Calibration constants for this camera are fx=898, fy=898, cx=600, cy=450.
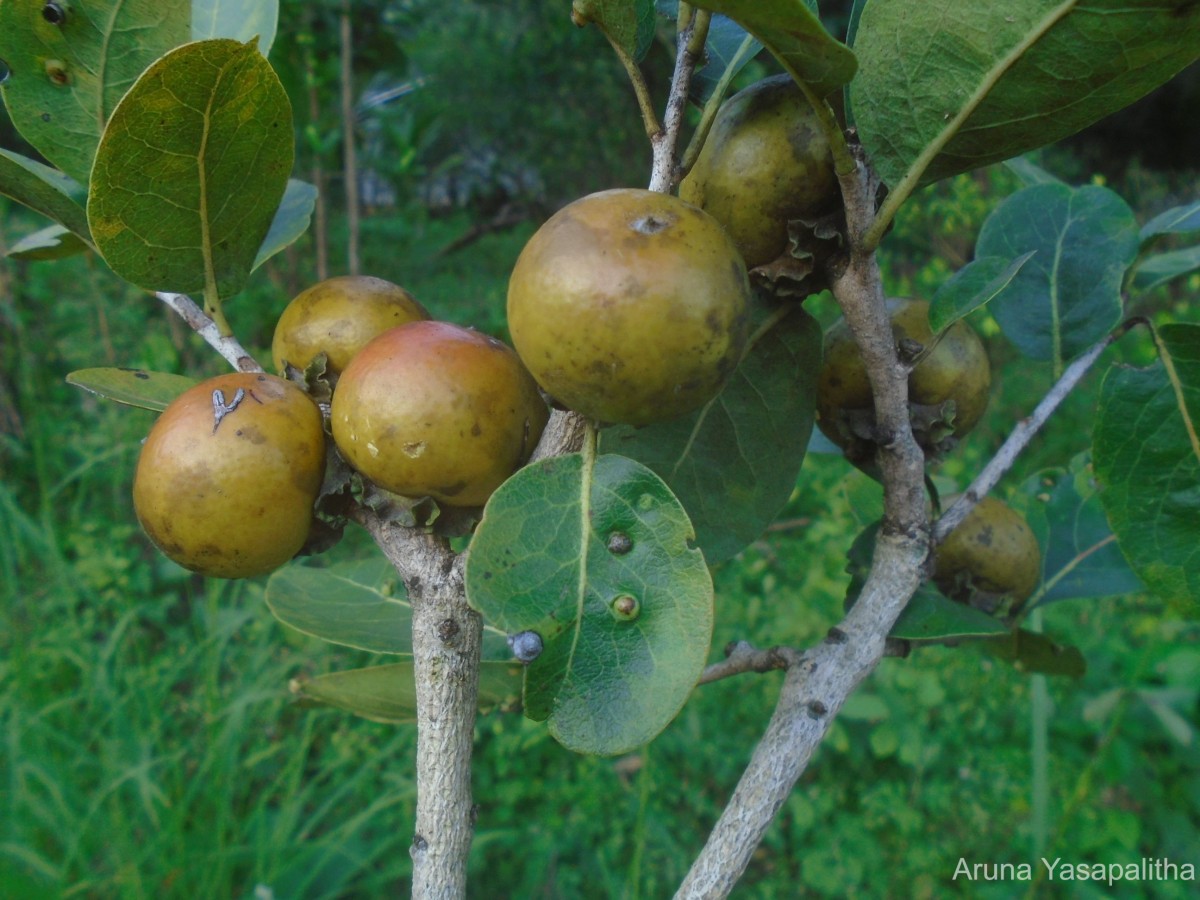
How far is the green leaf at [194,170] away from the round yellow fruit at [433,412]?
21 cm

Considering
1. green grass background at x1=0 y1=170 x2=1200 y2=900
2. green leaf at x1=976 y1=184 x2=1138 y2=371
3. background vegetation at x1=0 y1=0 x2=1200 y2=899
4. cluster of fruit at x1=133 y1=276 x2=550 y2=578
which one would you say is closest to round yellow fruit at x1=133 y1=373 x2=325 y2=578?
cluster of fruit at x1=133 y1=276 x2=550 y2=578

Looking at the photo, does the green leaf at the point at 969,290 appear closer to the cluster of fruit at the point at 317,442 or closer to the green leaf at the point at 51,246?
the cluster of fruit at the point at 317,442

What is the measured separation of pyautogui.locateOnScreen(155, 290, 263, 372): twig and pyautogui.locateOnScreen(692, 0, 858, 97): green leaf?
1.62ft

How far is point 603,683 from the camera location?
2.15 ft

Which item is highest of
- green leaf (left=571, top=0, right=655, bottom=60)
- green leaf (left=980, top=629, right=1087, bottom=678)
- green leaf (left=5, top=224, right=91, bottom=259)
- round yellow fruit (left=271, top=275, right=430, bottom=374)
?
green leaf (left=571, top=0, right=655, bottom=60)

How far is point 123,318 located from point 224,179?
4567mm

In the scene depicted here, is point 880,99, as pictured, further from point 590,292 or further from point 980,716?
point 980,716

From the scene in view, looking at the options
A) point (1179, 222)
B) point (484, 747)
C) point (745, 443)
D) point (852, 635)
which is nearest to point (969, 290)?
point (745, 443)

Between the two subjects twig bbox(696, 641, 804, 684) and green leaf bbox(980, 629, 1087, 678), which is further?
green leaf bbox(980, 629, 1087, 678)

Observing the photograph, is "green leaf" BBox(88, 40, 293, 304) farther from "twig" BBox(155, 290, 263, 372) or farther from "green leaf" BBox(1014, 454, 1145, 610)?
"green leaf" BBox(1014, 454, 1145, 610)

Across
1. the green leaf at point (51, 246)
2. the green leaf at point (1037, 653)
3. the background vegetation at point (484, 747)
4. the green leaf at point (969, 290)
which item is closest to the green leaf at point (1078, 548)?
the green leaf at point (1037, 653)

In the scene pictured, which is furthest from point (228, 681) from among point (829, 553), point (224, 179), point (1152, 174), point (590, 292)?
point (1152, 174)

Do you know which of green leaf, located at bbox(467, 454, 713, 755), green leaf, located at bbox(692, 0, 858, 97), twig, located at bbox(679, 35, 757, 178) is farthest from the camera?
twig, located at bbox(679, 35, 757, 178)

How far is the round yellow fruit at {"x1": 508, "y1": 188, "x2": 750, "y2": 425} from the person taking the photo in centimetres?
58
